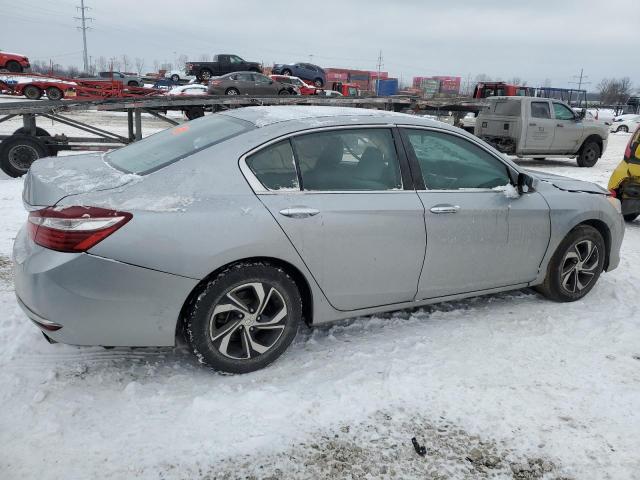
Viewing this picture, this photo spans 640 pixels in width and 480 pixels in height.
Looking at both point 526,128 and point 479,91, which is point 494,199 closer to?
point 526,128

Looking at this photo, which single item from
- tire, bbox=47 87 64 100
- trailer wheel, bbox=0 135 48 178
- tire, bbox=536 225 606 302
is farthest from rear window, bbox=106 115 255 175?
tire, bbox=47 87 64 100

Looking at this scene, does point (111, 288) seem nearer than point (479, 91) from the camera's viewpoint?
Yes

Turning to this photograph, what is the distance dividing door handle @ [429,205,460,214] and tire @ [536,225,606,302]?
123cm

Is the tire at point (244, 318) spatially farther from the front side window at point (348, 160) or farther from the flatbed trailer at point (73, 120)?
the flatbed trailer at point (73, 120)

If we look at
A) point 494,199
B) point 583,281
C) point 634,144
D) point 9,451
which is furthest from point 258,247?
point 634,144

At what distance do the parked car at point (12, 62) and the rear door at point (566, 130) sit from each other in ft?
103

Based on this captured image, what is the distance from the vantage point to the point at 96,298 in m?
2.67

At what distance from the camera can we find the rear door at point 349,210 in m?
3.10

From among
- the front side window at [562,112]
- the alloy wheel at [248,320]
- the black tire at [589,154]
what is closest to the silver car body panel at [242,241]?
the alloy wheel at [248,320]

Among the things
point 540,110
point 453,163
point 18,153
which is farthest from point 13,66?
point 453,163

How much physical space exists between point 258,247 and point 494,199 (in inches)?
73.5

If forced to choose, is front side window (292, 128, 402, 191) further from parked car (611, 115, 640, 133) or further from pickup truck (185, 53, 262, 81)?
parked car (611, 115, 640, 133)

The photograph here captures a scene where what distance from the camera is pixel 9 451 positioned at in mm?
2434

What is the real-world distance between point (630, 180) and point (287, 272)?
6.06 meters
